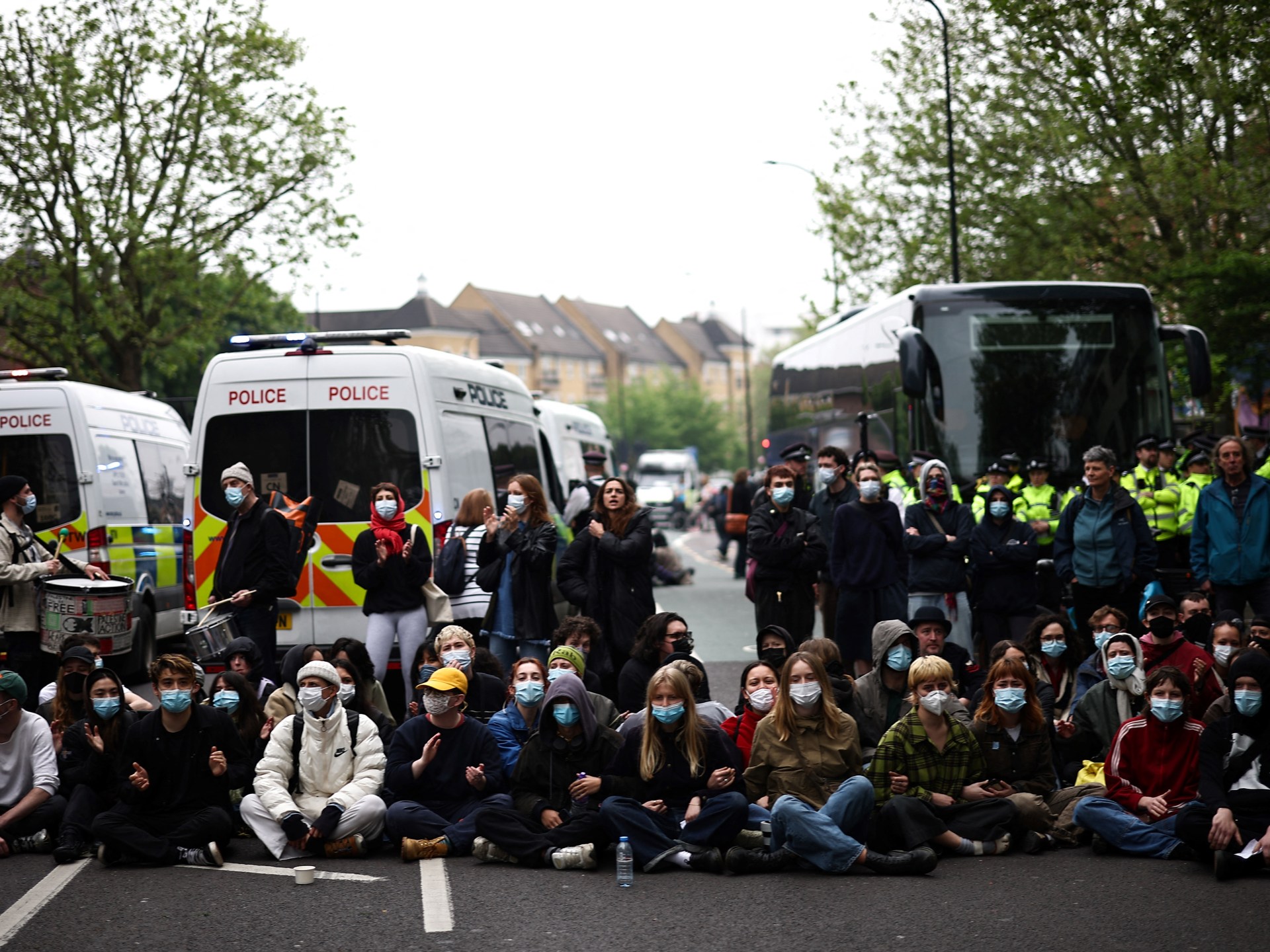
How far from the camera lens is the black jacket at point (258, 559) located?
1095 cm

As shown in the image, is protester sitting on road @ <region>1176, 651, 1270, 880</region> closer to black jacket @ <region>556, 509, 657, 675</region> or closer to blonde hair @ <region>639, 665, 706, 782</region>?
blonde hair @ <region>639, 665, 706, 782</region>

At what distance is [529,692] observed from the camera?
9039 millimetres

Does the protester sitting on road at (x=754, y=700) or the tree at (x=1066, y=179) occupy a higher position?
the tree at (x=1066, y=179)

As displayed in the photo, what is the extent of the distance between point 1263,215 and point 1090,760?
61.4ft

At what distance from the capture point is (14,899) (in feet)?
24.7

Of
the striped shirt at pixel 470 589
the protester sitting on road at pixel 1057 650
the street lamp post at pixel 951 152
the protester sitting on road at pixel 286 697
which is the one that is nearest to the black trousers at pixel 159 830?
the protester sitting on road at pixel 286 697

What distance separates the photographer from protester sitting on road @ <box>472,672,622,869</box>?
8219 mm

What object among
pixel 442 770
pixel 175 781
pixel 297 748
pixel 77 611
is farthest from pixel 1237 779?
pixel 77 611

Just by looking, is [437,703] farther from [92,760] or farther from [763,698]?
[92,760]

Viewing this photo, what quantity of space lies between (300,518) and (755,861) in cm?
524

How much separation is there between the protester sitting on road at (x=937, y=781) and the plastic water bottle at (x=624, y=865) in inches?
50.1

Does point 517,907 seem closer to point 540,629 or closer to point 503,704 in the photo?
point 503,704

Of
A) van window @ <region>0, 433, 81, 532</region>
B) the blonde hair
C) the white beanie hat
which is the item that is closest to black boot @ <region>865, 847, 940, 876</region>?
the blonde hair

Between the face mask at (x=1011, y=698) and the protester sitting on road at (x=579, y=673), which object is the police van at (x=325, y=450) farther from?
the face mask at (x=1011, y=698)
